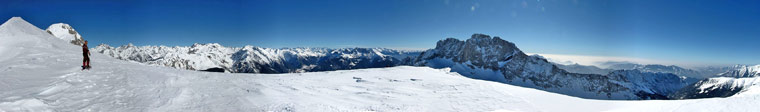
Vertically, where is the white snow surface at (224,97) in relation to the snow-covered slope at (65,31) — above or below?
below

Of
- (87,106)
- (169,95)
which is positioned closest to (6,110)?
(87,106)

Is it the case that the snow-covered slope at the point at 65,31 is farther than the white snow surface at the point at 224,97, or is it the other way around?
the snow-covered slope at the point at 65,31

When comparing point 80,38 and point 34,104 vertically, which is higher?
point 80,38

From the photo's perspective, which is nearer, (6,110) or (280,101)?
(6,110)

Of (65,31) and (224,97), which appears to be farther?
(65,31)

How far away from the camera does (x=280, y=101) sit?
12977 mm

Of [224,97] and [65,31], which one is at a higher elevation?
[65,31]

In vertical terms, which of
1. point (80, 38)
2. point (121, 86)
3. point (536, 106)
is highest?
point (80, 38)

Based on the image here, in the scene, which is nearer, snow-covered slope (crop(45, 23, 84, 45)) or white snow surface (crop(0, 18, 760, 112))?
white snow surface (crop(0, 18, 760, 112))

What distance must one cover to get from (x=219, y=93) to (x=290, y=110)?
4455 mm

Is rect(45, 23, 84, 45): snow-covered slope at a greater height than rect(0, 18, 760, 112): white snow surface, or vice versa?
rect(45, 23, 84, 45): snow-covered slope

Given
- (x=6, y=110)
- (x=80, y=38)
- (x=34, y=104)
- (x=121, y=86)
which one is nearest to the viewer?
(x=6, y=110)

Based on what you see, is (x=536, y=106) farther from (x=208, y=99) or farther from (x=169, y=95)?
(x=169, y=95)

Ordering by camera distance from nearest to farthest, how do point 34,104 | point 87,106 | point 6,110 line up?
point 6,110 < point 34,104 < point 87,106
